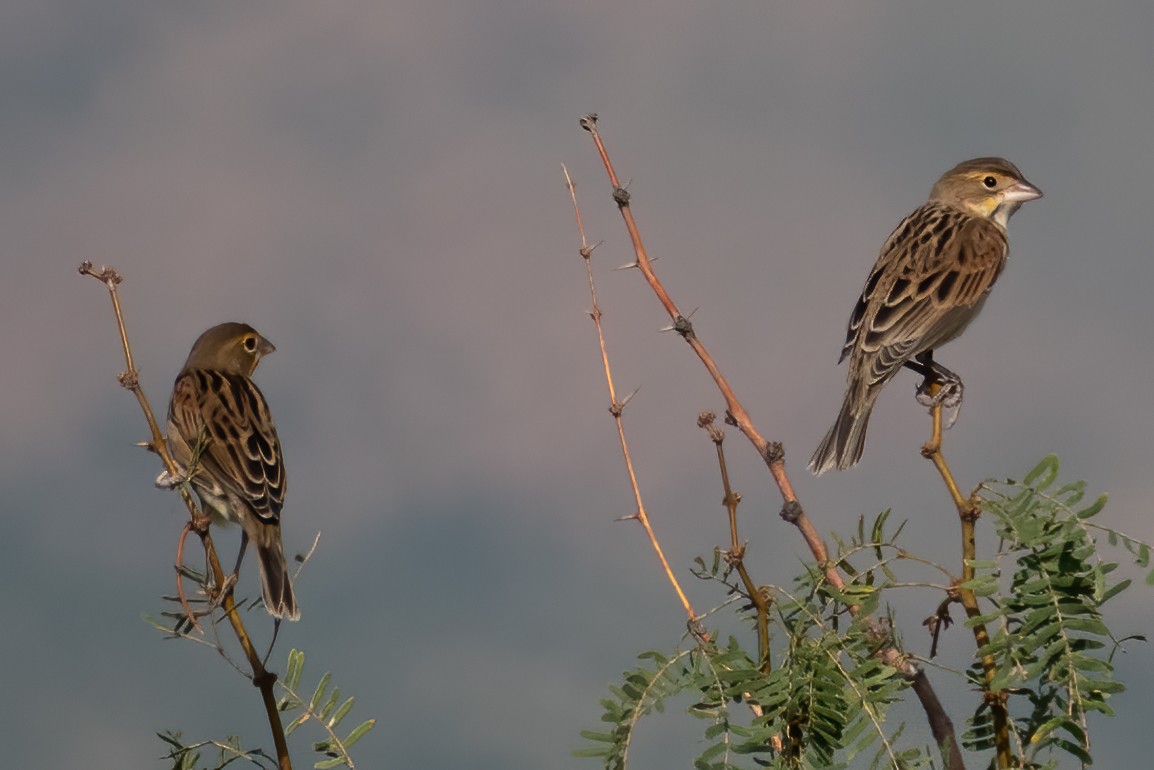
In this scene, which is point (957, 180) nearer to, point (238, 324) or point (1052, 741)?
point (238, 324)

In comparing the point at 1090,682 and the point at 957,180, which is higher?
the point at 957,180

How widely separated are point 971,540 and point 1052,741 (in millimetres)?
536

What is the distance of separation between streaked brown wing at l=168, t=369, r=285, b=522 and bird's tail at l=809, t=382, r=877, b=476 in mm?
2949

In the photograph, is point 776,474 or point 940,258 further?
point 940,258

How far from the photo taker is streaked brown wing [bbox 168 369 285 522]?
279 inches

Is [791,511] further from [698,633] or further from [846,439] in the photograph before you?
[846,439]

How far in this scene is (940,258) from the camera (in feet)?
26.1

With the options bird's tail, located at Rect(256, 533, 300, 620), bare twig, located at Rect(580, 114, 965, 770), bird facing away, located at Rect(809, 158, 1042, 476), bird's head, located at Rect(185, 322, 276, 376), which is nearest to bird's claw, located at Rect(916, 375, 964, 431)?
bird facing away, located at Rect(809, 158, 1042, 476)

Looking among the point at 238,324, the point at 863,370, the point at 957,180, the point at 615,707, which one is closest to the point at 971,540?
the point at 615,707

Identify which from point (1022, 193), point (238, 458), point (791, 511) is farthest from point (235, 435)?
point (1022, 193)

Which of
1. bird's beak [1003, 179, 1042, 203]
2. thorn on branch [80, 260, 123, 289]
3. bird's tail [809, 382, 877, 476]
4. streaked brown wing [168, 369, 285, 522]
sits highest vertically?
bird's beak [1003, 179, 1042, 203]

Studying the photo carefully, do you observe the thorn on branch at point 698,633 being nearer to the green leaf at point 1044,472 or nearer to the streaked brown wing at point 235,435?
the green leaf at point 1044,472

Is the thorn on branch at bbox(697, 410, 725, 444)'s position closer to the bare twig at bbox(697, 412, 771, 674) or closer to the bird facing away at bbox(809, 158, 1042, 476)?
the bare twig at bbox(697, 412, 771, 674)

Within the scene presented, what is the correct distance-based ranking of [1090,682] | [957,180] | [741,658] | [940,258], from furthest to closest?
[957,180]
[940,258]
[741,658]
[1090,682]
